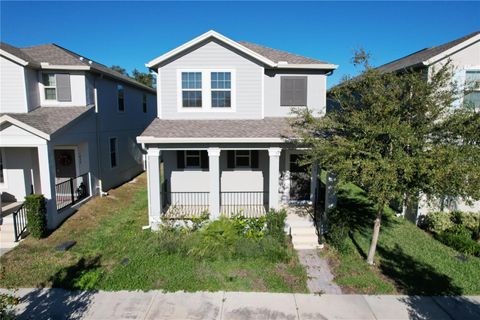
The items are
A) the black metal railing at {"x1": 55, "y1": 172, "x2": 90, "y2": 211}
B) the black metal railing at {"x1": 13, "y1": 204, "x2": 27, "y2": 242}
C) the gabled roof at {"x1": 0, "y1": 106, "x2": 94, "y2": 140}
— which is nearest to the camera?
the black metal railing at {"x1": 13, "y1": 204, "x2": 27, "y2": 242}

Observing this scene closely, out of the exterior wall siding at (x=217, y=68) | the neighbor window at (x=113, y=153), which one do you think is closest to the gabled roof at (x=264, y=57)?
the exterior wall siding at (x=217, y=68)

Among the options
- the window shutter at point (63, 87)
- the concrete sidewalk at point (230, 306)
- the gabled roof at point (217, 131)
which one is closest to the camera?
the concrete sidewalk at point (230, 306)

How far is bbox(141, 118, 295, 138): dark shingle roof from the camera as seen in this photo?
405 inches

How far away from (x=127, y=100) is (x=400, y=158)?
52.2 ft

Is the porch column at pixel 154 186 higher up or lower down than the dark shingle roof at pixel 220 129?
lower down

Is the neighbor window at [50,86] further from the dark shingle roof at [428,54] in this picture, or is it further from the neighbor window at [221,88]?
the dark shingle roof at [428,54]

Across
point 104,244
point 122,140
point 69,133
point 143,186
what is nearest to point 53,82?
point 69,133

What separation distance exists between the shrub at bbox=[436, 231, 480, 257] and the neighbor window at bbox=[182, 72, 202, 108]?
32.4 ft

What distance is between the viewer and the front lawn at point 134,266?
7.37 metres

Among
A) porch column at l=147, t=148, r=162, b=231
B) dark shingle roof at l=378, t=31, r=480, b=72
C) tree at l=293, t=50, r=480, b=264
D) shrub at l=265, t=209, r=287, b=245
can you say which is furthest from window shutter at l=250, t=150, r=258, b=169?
dark shingle roof at l=378, t=31, r=480, b=72

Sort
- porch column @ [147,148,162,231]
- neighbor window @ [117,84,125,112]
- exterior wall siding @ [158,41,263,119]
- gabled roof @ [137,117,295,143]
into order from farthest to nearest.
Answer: neighbor window @ [117,84,125,112] → exterior wall siding @ [158,41,263,119] → porch column @ [147,148,162,231] → gabled roof @ [137,117,295,143]

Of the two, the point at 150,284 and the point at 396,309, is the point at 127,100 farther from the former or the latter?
the point at 396,309

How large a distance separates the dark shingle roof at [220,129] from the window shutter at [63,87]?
16.5ft

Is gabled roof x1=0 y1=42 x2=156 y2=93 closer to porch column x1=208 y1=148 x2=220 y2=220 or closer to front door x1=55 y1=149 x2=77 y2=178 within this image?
front door x1=55 y1=149 x2=77 y2=178
